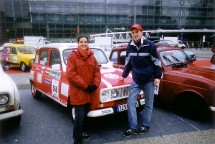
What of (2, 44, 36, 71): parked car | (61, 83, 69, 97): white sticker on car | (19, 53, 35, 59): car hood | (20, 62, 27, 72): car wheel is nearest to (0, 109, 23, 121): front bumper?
(61, 83, 69, 97): white sticker on car

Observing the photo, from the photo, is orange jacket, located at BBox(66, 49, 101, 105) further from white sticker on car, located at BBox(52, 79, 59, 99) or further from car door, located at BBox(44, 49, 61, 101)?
white sticker on car, located at BBox(52, 79, 59, 99)

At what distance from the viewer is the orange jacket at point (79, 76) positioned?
140 inches

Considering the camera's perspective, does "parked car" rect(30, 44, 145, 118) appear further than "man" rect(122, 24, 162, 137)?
Yes

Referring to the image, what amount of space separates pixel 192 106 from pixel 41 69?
412 cm

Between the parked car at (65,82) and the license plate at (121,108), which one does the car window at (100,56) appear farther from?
the license plate at (121,108)

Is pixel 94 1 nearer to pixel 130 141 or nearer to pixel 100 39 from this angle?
pixel 100 39

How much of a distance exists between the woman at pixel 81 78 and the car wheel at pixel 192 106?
2412 millimetres

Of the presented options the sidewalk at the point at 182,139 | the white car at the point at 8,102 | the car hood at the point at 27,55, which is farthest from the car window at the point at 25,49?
the sidewalk at the point at 182,139

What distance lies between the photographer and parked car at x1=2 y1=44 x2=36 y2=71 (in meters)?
13.4

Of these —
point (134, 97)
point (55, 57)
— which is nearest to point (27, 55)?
point (55, 57)

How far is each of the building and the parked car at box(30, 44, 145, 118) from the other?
36.0 m

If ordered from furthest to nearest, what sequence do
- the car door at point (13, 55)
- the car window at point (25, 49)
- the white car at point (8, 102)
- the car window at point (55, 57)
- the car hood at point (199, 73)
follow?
1. the car window at point (25, 49)
2. the car door at point (13, 55)
3. the car window at point (55, 57)
4. the car hood at point (199, 73)
5. the white car at point (8, 102)

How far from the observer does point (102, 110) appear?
4.27 metres

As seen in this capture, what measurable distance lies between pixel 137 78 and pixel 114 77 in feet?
2.60
